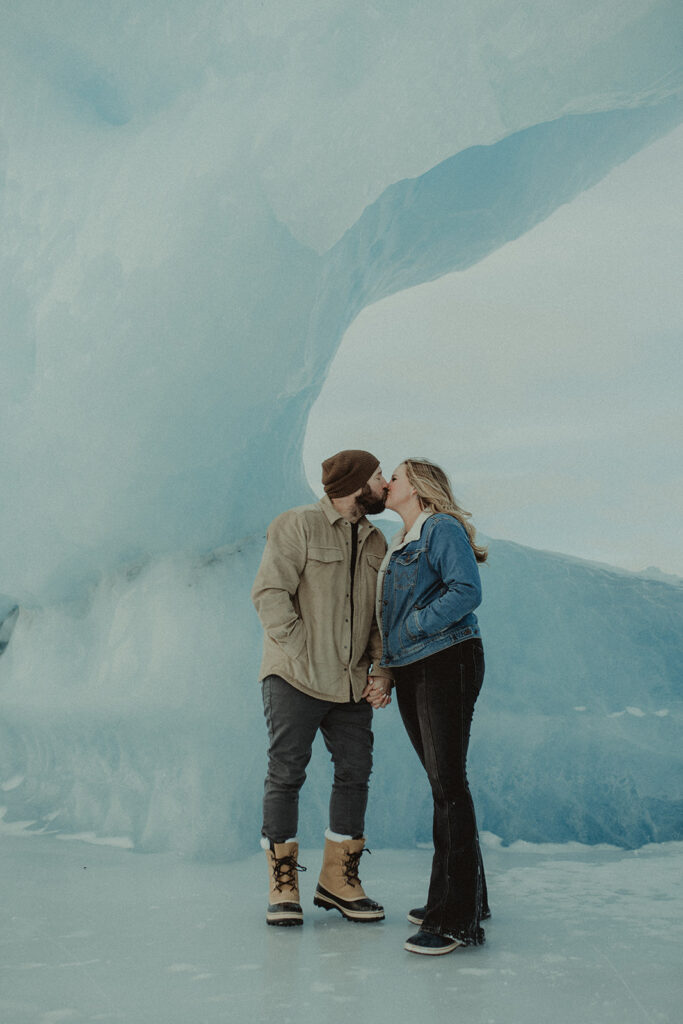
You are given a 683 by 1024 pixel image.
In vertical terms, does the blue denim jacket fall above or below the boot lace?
above

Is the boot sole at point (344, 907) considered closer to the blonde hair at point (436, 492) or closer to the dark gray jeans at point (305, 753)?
the dark gray jeans at point (305, 753)

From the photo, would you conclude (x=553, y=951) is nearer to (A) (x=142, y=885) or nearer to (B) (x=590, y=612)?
(A) (x=142, y=885)

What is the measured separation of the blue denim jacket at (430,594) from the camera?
2.06m

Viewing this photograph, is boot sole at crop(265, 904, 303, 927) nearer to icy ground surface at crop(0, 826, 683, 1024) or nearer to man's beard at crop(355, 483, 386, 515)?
icy ground surface at crop(0, 826, 683, 1024)

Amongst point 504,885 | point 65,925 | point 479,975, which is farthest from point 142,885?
point 479,975

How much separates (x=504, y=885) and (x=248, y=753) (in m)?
1.04

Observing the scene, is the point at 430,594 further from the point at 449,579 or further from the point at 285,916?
the point at 285,916

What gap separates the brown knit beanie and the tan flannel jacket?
81 millimetres

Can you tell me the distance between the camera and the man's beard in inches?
93.7

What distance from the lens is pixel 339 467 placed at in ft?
7.75

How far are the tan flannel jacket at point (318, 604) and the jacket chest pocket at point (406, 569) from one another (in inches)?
7.9

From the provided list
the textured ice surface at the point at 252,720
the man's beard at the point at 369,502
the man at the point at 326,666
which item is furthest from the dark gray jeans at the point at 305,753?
the textured ice surface at the point at 252,720

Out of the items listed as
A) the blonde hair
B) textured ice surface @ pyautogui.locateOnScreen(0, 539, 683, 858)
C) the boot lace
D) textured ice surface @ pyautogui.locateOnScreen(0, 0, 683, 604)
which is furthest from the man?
textured ice surface @ pyautogui.locateOnScreen(0, 0, 683, 604)

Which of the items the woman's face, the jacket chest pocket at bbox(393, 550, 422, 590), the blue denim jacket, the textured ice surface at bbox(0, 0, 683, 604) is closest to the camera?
the blue denim jacket
